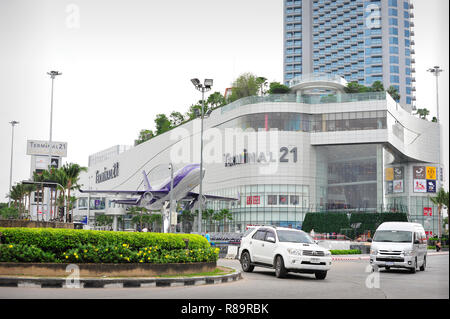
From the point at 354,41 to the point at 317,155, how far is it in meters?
67.8

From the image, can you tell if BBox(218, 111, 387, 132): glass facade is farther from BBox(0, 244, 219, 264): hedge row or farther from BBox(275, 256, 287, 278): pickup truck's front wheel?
BBox(0, 244, 219, 264): hedge row

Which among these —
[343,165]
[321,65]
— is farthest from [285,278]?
[321,65]

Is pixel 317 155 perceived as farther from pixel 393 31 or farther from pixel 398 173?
pixel 393 31

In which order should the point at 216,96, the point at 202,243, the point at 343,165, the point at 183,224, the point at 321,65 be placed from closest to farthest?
the point at 202,243, the point at 343,165, the point at 183,224, the point at 216,96, the point at 321,65

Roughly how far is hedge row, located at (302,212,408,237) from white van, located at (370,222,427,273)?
35.6m

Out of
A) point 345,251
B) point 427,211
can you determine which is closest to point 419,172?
point 427,211

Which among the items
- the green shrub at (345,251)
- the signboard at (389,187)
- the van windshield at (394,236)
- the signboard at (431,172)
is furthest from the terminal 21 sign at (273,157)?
the van windshield at (394,236)

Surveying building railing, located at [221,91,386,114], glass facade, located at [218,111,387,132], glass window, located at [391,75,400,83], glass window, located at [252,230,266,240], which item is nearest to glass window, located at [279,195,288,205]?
glass facade, located at [218,111,387,132]

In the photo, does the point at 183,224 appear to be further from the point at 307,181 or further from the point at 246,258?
the point at 246,258

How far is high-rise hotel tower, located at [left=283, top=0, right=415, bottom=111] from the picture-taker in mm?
125812

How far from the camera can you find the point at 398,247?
19859 millimetres

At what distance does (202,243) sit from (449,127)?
11408mm

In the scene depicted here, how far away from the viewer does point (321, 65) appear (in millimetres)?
137375

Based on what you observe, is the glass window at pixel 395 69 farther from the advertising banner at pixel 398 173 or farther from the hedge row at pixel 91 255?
the hedge row at pixel 91 255
